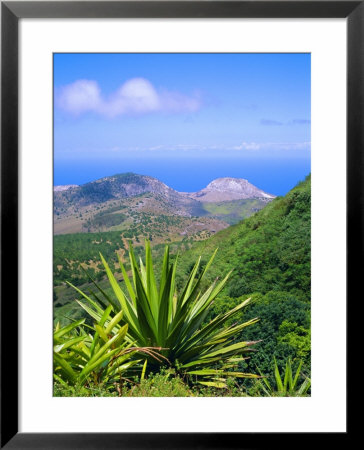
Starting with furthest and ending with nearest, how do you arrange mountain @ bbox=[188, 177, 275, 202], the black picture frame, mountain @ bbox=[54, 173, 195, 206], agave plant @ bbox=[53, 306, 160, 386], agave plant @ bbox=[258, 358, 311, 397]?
mountain @ bbox=[188, 177, 275, 202] < mountain @ bbox=[54, 173, 195, 206] < agave plant @ bbox=[258, 358, 311, 397] < agave plant @ bbox=[53, 306, 160, 386] < the black picture frame

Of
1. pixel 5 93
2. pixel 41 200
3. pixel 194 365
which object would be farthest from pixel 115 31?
pixel 194 365

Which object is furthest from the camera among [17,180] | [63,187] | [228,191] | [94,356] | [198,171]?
[228,191]

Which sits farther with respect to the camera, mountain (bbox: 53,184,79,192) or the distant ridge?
the distant ridge

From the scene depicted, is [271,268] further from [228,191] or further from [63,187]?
[63,187]

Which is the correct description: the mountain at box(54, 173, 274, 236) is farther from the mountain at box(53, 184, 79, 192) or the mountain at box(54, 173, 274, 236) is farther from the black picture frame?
the black picture frame

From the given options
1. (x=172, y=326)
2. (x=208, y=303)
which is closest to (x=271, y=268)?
(x=208, y=303)

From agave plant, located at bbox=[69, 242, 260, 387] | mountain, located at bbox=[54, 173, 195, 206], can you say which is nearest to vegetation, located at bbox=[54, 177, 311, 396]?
agave plant, located at bbox=[69, 242, 260, 387]
